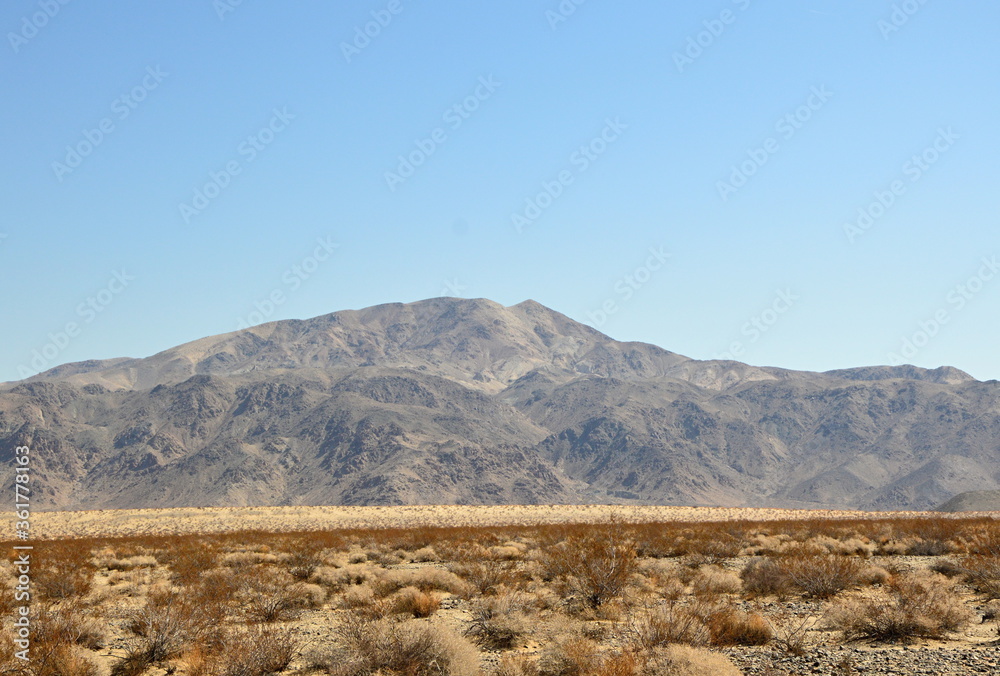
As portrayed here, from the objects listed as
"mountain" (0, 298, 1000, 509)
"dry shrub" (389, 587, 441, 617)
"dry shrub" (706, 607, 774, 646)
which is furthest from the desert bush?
"mountain" (0, 298, 1000, 509)

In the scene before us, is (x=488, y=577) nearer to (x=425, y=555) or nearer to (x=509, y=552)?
(x=509, y=552)

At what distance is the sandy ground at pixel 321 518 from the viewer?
56.2 meters

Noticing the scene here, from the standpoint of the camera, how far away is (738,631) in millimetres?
12047

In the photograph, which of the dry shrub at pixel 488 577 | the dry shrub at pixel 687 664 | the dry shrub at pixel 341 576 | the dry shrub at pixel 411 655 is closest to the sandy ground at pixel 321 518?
the dry shrub at pixel 341 576

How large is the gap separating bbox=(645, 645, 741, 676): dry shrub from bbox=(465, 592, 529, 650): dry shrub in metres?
3.62

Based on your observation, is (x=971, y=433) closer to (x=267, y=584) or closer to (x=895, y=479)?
(x=895, y=479)

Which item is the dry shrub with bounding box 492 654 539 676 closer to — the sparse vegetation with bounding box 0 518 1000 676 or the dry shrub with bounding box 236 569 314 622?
the sparse vegetation with bounding box 0 518 1000 676

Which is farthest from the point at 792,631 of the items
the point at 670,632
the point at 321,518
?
the point at 321,518

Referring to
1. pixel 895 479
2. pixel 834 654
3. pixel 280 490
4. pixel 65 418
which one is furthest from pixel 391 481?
pixel 834 654

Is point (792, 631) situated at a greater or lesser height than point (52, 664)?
lesser

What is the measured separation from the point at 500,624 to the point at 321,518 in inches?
2234

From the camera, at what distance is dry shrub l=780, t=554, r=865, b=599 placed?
16.0 meters

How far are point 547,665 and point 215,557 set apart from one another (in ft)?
62.9

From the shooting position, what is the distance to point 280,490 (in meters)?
146
